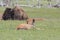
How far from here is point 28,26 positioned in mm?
14820

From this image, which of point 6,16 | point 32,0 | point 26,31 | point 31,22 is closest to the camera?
point 26,31

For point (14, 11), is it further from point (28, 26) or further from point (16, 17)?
point (28, 26)

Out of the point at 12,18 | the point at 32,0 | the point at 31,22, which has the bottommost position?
the point at 32,0

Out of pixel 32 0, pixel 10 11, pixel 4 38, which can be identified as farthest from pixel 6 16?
pixel 32 0

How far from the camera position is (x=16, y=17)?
21.9m

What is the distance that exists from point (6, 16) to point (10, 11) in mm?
465

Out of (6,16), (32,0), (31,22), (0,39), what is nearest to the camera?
(0,39)

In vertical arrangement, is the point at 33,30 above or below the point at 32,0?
above

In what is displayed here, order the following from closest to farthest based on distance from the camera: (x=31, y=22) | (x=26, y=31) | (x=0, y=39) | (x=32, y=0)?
→ (x=0, y=39) → (x=26, y=31) → (x=31, y=22) → (x=32, y=0)

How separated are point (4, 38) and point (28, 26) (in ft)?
9.95

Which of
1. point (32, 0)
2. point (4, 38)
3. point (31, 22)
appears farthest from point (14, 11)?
point (32, 0)

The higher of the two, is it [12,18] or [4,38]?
[4,38]

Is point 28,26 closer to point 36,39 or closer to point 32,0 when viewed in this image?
point 36,39

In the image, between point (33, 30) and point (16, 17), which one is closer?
point (33, 30)
